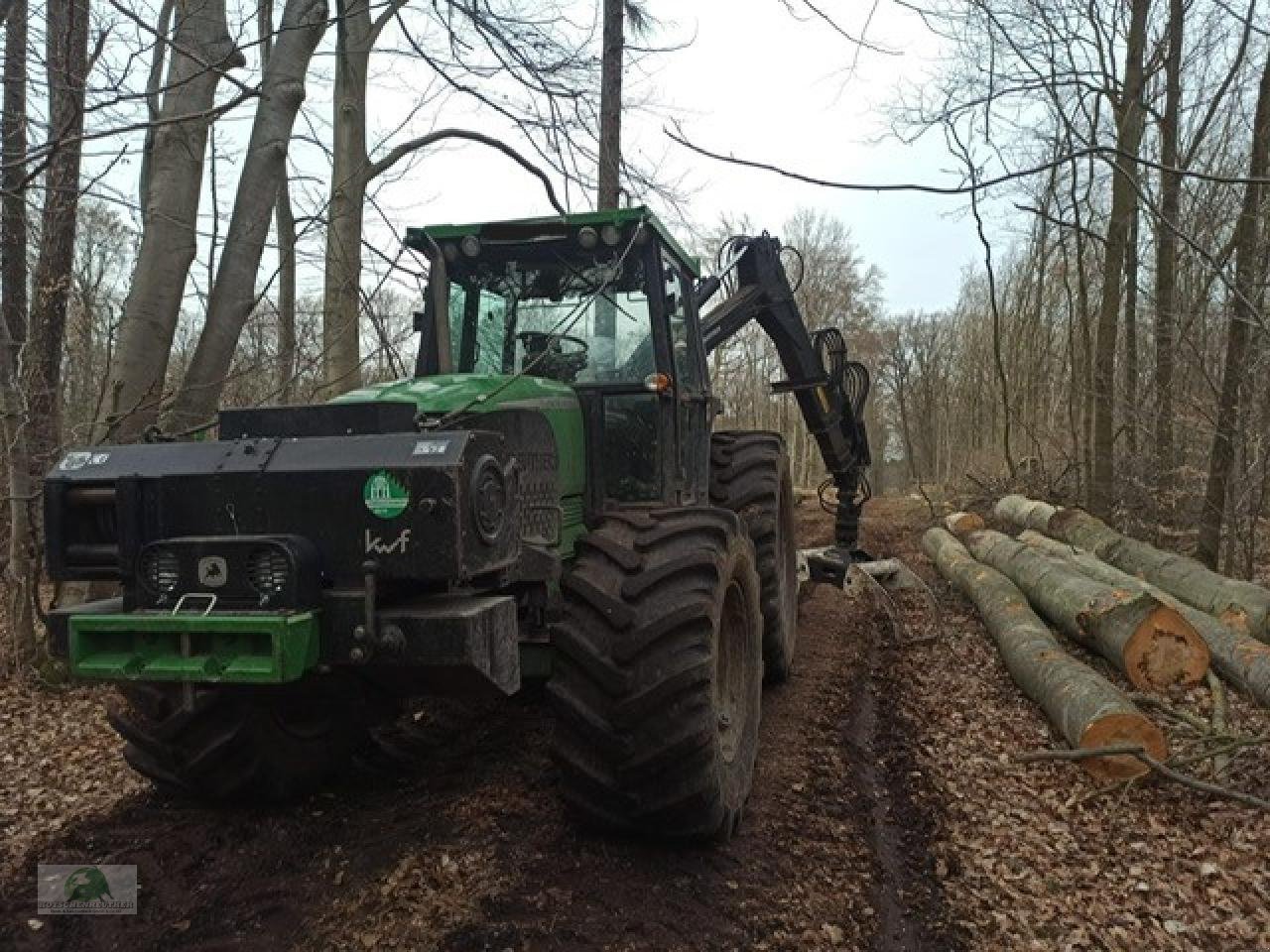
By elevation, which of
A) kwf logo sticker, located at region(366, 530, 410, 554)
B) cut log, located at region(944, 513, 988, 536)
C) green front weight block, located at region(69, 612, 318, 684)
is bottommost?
cut log, located at region(944, 513, 988, 536)

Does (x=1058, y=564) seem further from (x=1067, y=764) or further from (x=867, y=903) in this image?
(x=867, y=903)

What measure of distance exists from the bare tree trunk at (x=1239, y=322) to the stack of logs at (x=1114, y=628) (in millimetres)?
973

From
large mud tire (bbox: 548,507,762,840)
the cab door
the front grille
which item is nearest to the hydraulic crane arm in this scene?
the cab door

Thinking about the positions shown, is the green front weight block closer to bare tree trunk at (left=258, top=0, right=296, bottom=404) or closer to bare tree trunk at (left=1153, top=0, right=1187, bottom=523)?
bare tree trunk at (left=258, top=0, right=296, bottom=404)

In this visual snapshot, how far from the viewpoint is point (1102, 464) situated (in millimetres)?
12664

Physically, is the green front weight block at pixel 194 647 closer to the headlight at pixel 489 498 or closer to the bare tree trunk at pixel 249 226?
the headlight at pixel 489 498

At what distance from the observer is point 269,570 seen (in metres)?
3.17

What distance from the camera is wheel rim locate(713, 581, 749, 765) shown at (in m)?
4.32

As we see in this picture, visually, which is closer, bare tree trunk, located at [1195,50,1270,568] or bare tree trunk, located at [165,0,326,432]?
bare tree trunk, located at [165,0,326,432]

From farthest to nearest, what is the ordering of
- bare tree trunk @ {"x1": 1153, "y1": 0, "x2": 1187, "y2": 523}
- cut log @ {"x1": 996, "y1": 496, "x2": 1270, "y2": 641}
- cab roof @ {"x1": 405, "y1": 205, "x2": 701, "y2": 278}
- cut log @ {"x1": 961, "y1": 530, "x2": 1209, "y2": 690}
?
bare tree trunk @ {"x1": 1153, "y1": 0, "x2": 1187, "y2": 523}
cut log @ {"x1": 996, "y1": 496, "x2": 1270, "y2": 641}
cut log @ {"x1": 961, "y1": 530, "x2": 1209, "y2": 690}
cab roof @ {"x1": 405, "y1": 205, "x2": 701, "y2": 278}

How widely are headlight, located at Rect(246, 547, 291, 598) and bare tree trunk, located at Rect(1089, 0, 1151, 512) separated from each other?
1178cm

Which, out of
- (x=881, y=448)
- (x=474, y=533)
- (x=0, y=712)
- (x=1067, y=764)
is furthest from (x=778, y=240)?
(x=881, y=448)

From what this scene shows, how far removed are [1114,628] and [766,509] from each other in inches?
104

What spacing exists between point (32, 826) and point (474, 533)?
2955mm
